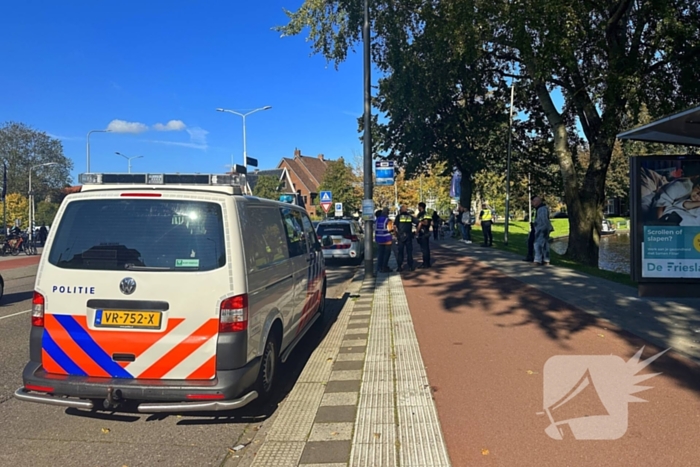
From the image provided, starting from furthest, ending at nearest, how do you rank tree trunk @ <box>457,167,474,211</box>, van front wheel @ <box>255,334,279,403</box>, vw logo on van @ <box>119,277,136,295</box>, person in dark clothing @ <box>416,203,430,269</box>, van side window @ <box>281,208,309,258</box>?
tree trunk @ <box>457,167,474,211</box> < person in dark clothing @ <box>416,203,430,269</box> < van side window @ <box>281,208,309,258</box> < van front wheel @ <box>255,334,279,403</box> < vw logo on van @ <box>119,277,136,295</box>

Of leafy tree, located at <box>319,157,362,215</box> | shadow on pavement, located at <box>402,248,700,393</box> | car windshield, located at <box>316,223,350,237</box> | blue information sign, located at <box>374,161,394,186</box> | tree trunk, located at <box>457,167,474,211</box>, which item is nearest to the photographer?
shadow on pavement, located at <box>402,248,700,393</box>

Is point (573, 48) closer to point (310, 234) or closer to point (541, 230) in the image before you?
point (541, 230)

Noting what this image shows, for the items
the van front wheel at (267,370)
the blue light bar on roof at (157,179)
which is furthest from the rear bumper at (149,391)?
the blue light bar on roof at (157,179)

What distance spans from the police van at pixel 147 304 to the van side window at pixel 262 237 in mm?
45

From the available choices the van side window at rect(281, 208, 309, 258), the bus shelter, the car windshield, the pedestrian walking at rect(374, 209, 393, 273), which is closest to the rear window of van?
the van side window at rect(281, 208, 309, 258)

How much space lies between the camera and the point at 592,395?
4.65 m

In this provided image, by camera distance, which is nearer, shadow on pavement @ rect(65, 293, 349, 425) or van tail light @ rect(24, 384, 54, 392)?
van tail light @ rect(24, 384, 54, 392)

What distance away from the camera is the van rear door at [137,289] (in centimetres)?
404

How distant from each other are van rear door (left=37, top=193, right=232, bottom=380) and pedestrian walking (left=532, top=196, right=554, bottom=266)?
33.5ft

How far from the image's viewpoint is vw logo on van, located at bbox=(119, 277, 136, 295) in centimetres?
406

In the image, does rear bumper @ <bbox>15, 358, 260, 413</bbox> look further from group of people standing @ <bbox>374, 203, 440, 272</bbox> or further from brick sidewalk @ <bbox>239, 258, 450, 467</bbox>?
group of people standing @ <bbox>374, 203, 440, 272</bbox>

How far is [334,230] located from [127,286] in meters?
13.8

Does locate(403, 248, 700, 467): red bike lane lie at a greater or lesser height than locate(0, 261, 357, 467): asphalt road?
greater

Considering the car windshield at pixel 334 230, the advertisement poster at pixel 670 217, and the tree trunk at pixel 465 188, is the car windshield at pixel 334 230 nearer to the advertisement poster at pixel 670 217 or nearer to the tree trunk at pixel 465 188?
the advertisement poster at pixel 670 217
